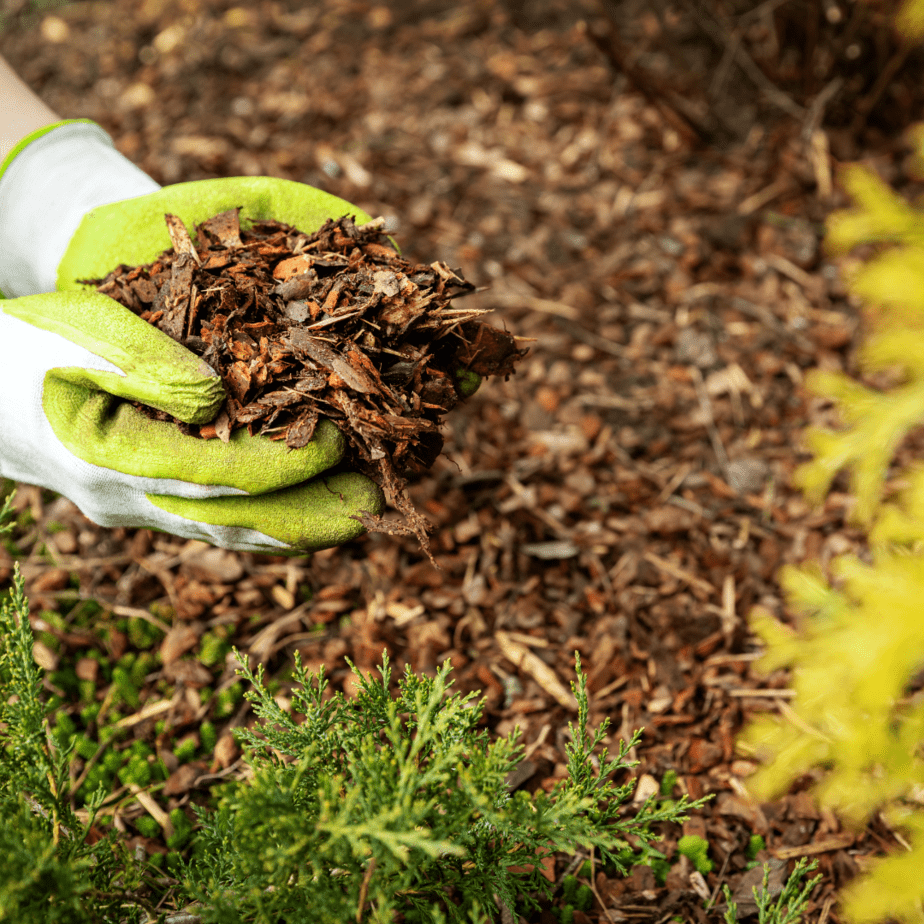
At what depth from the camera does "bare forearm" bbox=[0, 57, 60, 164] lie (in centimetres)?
251

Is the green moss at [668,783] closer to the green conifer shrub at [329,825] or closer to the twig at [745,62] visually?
the green conifer shrub at [329,825]

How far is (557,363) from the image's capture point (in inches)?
137

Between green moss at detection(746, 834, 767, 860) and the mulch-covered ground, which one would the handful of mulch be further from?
green moss at detection(746, 834, 767, 860)

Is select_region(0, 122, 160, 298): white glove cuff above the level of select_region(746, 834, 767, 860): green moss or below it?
above

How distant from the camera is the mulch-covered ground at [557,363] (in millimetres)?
2490

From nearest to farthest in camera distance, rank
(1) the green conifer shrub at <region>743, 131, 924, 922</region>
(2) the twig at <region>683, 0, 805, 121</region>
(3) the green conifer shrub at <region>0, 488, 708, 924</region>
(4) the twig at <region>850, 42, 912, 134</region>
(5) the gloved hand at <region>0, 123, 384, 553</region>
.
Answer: (1) the green conifer shrub at <region>743, 131, 924, 922</region> → (3) the green conifer shrub at <region>0, 488, 708, 924</region> → (5) the gloved hand at <region>0, 123, 384, 553</region> → (4) the twig at <region>850, 42, 912, 134</region> → (2) the twig at <region>683, 0, 805, 121</region>

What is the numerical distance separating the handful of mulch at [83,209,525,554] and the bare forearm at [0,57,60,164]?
0.79m

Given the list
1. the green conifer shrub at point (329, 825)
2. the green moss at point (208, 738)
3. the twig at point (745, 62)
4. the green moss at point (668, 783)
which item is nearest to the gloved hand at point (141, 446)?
the green conifer shrub at point (329, 825)

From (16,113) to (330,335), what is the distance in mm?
1630

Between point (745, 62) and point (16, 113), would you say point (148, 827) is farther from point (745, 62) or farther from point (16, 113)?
point (745, 62)

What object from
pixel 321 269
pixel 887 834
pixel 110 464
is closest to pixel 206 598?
pixel 110 464

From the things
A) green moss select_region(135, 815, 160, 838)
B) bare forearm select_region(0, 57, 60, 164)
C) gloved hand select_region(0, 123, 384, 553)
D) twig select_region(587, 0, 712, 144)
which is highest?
twig select_region(587, 0, 712, 144)

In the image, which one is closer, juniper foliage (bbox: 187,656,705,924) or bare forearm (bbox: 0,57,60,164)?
juniper foliage (bbox: 187,656,705,924)

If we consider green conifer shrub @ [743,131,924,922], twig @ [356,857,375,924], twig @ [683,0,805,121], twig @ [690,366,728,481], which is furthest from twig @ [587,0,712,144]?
twig @ [356,857,375,924]
